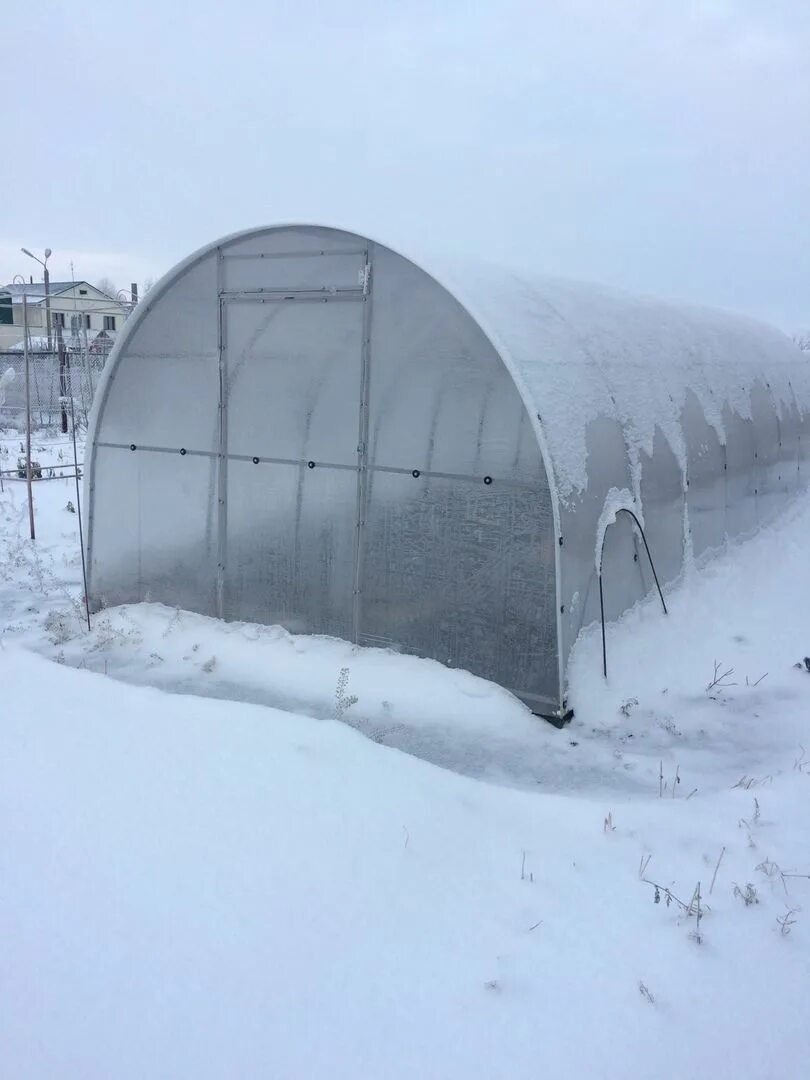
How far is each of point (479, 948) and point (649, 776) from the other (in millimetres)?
2121

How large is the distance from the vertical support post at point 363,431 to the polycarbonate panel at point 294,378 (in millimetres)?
51

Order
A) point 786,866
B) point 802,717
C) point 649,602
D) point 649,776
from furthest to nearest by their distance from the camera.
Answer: point 649,602
point 802,717
point 649,776
point 786,866

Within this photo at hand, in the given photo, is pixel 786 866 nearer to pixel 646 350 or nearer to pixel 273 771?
pixel 273 771

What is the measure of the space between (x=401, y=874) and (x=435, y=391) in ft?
11.6

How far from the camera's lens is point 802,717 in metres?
5.89

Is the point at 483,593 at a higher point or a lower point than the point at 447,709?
higher

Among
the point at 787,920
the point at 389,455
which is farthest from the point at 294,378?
the point at 787,920

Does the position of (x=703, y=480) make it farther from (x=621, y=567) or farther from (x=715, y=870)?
(x=715, y=870)

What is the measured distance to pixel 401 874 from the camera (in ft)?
12.4

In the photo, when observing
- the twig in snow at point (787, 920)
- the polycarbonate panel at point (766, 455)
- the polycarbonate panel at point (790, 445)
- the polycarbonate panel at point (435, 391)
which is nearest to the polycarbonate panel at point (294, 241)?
the polycarbonate panel at point (435, 391)

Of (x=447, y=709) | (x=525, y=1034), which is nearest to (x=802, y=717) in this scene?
(x=447, y=709)

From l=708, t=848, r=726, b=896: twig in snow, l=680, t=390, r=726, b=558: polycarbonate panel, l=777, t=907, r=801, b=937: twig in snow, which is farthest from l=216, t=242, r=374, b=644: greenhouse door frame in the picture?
l=777, t=907, r=801, b=937: twig in snow

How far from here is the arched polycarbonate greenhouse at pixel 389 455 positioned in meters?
5.95

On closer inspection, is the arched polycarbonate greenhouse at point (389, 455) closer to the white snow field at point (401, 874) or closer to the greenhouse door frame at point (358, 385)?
the greenhouse door frame at point (358, 385)
